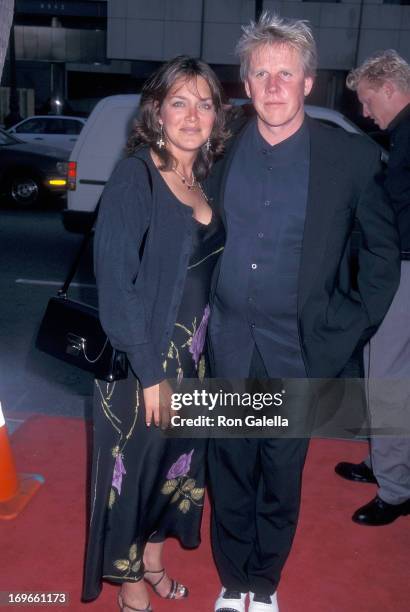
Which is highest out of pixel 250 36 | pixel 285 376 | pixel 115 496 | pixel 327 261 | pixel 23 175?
pixel 250 36

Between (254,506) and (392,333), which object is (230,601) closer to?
(254,506)

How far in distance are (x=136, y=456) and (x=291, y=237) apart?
0.93m

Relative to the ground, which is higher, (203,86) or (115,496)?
(203,86)

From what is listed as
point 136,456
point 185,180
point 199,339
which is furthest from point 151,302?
point 136,456

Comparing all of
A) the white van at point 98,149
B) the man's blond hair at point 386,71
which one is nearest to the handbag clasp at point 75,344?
the man's blond hair at point 386,71

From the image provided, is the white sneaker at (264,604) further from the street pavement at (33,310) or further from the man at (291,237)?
the street pavement at (33,310)

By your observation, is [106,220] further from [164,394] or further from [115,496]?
[115,496]

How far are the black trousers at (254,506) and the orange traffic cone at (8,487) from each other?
1097 mm

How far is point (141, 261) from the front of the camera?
2.25 m

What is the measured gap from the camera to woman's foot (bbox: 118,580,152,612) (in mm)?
2648

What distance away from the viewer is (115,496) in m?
2.50

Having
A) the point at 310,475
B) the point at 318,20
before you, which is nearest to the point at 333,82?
the point at 318,20

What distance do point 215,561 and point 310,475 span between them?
1.14 metres

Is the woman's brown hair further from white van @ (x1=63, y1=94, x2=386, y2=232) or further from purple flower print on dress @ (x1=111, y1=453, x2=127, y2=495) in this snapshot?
white van @ (x1=63, y1=94, x2=386, y2=232)
